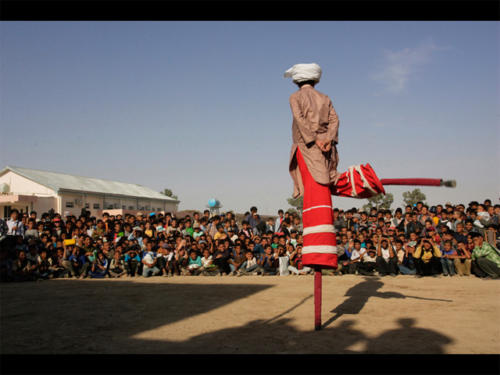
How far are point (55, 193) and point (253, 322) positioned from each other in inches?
1284

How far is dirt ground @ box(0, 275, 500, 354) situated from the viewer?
316 centimetres

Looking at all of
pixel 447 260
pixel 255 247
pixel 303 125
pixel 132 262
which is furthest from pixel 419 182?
pixel 132 262

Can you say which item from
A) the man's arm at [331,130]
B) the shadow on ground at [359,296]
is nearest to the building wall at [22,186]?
the shadow on ground at [359,296]

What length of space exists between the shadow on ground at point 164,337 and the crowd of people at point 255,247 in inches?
185

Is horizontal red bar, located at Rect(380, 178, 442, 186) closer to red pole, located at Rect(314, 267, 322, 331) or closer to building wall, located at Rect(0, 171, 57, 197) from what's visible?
red pole, located at Rect(314, 267, 322, 331)

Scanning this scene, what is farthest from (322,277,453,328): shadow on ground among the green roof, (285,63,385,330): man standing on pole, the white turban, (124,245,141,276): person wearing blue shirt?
the green roof

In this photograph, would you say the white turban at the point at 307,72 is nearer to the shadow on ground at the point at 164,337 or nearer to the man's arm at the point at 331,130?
the man's arm at the point at 331,130

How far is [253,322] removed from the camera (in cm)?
398

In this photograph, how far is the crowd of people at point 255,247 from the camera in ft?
31.2

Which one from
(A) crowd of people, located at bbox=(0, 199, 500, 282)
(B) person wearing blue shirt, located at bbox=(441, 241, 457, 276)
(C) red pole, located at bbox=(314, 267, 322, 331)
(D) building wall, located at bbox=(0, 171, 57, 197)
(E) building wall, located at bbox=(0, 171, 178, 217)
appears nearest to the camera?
(C) red pole, located at bbox=(314, 267, 322, 331)

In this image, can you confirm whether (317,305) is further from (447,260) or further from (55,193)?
(55,193)

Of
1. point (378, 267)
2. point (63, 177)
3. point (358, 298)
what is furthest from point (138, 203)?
point (358, 298)

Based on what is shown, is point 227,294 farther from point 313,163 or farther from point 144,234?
point 144,234
